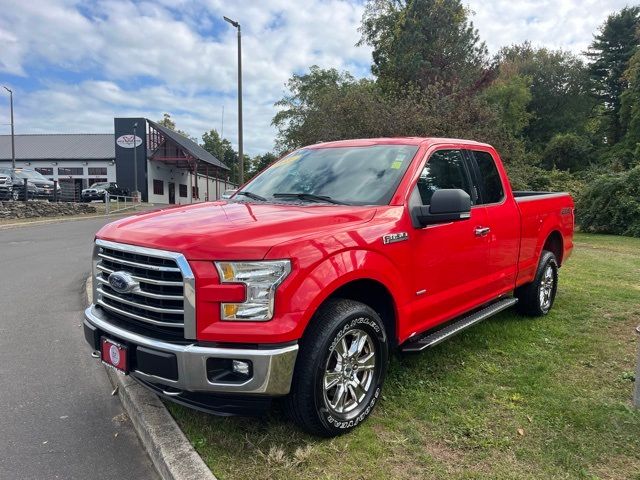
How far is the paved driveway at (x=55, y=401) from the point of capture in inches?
117

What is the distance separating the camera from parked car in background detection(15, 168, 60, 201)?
2445cm

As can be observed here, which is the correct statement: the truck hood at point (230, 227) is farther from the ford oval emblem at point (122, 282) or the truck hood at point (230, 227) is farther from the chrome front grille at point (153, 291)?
the ford oval emblem at point (122, 282)

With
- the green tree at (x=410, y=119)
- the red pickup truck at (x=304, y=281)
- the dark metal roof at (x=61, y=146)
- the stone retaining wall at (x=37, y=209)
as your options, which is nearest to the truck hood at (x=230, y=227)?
the red pickup truck at (x=304, y=281)

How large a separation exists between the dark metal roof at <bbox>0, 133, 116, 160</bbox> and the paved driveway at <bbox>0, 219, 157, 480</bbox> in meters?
46.0

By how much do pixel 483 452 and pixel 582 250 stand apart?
11.4m

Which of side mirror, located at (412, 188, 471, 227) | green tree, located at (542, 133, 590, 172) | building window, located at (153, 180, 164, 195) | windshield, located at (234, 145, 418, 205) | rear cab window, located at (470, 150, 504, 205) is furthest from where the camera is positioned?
building window, located at (153, 180, 164, 195)

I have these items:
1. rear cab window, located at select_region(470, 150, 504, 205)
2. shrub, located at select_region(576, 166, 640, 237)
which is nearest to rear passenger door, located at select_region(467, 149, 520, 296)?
rear cab window, located at select_region(470, 150, 504, 205)

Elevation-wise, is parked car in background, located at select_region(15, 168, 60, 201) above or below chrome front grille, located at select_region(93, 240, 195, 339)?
above

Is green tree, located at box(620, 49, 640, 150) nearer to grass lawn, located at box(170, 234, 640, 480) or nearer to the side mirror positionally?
grass lawn, located at box(170, 234, 640, 480)

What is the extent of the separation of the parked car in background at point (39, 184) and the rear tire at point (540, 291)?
2477 centimetres

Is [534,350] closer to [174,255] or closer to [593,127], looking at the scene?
[174,255]

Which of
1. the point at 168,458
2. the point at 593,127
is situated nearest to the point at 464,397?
the point at 168,458

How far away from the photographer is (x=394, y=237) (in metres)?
3.34

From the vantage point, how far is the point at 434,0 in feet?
105
